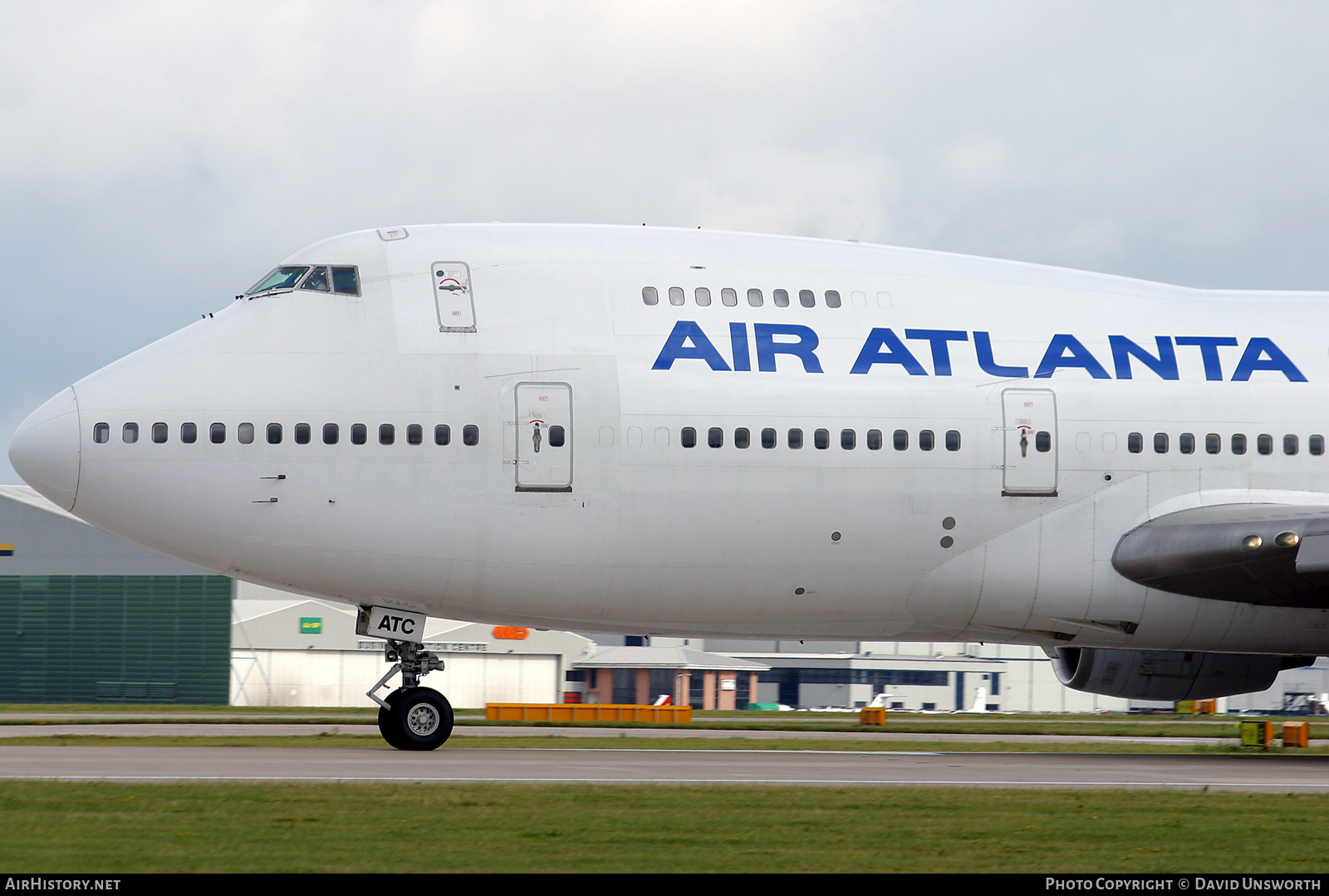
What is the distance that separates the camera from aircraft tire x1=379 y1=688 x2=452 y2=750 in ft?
64.3

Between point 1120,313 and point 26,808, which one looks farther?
point 1120,313

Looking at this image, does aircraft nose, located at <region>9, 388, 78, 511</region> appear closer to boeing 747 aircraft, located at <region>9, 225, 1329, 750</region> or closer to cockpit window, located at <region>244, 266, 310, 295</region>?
boeing 747 aircraft, located at <region>9, 225, 1329, 750</region>

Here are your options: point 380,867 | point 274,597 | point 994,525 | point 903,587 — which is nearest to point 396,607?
point 903,587

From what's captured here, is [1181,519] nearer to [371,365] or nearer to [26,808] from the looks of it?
[371,365]

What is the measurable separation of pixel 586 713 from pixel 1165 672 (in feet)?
68.6

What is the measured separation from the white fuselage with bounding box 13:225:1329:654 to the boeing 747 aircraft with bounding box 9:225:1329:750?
1.7 inches

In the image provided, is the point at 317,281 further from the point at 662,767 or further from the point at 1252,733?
the point at 1252,733

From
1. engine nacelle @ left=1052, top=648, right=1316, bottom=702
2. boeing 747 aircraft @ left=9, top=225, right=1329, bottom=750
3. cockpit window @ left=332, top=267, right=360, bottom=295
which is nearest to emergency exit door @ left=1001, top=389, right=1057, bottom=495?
boeing 747 aircraft @ left=9, top=225, right=1329, bottom=750

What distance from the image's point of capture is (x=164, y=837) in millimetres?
11070

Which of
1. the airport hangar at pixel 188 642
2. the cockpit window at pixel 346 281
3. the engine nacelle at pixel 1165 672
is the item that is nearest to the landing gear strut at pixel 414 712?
the cockpit window at pixel 346 281

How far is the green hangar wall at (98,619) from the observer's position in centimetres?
5822

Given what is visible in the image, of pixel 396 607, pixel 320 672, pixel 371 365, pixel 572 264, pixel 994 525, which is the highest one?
pixel 572 264

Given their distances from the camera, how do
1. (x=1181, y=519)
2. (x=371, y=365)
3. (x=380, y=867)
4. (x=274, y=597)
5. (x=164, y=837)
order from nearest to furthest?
(x=380, y=867) < (x=164, y=837) < (x=371, y=365) < (x=1181, y=519) < (x=274, y=597)
